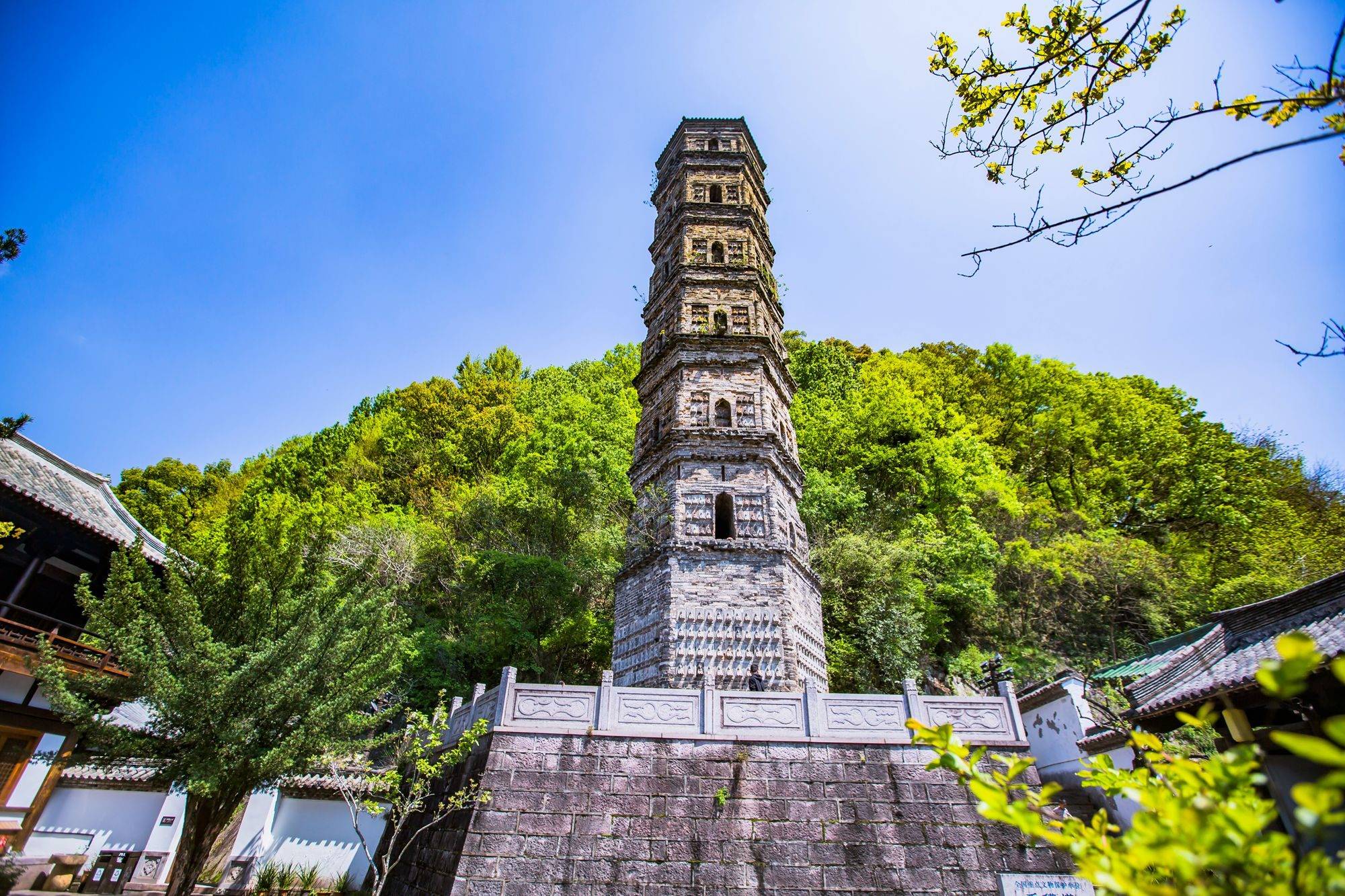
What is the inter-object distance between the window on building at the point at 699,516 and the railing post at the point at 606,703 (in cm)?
417

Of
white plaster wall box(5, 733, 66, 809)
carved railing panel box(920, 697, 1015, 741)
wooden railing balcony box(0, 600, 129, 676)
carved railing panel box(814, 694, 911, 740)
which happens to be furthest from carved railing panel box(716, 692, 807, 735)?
white plaster wall box(5, 733, 66, 809)

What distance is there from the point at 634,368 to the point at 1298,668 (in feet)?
92.9

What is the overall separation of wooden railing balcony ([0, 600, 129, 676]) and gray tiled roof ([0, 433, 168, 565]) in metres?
1.52

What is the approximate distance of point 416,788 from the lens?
332 inches

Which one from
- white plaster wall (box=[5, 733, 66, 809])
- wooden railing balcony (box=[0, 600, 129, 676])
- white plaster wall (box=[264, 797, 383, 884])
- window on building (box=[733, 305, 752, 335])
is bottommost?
white plaster wall (box=[264, 797, 383, 884])

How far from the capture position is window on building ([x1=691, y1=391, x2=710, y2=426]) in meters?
14.1

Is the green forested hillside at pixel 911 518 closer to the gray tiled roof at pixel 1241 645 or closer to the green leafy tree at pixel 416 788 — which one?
the green leafy tree at pixel 416 788

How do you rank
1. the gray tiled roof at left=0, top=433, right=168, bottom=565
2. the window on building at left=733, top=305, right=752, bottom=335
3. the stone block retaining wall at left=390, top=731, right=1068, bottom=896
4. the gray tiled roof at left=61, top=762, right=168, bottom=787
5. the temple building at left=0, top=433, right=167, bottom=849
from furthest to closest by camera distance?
1. the window on building at left=733, top=305, right=752, bottom=335
2. the gray tiled roof at left=61, top=762, right=168, bottom=787
3. the gray tiled roof at left=0, top=433, right=168, bottom=565
4. the temple building at left=0, top=433, right=167, bottom=849
5. the stone block retaining wall at left=390, top=731, right=1068, bottom=896

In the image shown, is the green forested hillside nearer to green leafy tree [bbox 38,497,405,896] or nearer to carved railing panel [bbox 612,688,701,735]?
green leafy tree [bbox 38,497,405,896]

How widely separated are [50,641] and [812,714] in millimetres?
10814

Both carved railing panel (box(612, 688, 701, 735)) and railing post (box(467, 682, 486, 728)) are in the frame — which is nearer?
carved railing panel (box(612, 688, 701, 735))

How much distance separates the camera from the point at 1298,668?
5.25 feet

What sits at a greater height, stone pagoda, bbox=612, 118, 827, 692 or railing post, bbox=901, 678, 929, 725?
stone pagoda, bbox=612, 118, 827, 692

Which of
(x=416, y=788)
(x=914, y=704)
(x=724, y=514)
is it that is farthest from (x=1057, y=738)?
(x=416, y=788)
